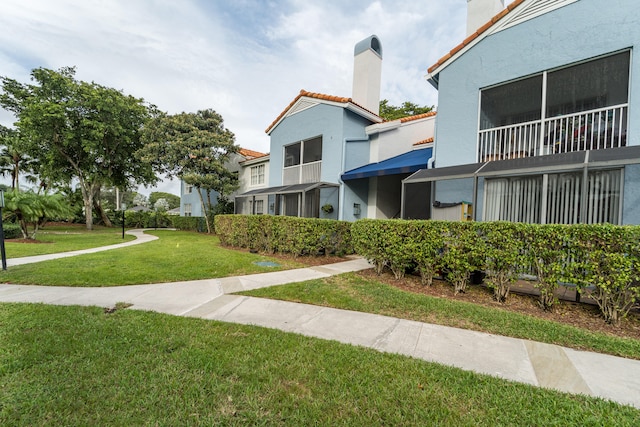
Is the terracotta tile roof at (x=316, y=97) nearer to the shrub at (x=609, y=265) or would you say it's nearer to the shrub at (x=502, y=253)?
the shrub at (x=502, y=253)

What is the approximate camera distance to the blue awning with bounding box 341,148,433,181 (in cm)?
942

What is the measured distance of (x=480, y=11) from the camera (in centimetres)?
924

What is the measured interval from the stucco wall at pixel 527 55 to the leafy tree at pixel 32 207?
17.3m

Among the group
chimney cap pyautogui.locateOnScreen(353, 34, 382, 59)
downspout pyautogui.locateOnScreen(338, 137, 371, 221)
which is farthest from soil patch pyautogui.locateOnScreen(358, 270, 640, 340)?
chimney cap pyautogui.locateOnScreen(353, 34, 382, 59)

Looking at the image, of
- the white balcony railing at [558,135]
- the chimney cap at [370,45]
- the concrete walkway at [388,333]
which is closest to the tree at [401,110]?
the chimney cap at [370,45]

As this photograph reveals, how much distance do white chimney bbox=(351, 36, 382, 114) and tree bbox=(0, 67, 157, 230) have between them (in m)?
15.7

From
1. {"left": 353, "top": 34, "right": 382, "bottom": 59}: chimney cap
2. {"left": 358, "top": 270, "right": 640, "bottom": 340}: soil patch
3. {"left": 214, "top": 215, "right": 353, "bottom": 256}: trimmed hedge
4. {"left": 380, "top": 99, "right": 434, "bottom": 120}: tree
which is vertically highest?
{"left": 380, "top": 99, "right": 434, "bottom": 120}: tree

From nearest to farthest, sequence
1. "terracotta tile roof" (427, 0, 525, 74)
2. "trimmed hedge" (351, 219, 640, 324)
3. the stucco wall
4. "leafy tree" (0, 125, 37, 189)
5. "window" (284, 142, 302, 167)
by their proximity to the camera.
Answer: "trimmed hedge" (351, 219, 640, 324)
the stucco wall
"terracotta tile roof" (427, 0, 525, 74)
"window" (284, 142, 302, 167)
"leafy tree" (0, 125, 37, 189)

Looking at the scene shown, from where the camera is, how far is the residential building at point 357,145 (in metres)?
12.0

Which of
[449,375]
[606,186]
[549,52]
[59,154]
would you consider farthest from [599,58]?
[59,154]

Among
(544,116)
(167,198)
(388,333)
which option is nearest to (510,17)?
Result: (544,116)

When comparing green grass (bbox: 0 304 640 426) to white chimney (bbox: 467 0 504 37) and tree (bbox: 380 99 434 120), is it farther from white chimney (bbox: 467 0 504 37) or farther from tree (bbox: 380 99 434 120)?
tree (bbox: 380 99 434 120)

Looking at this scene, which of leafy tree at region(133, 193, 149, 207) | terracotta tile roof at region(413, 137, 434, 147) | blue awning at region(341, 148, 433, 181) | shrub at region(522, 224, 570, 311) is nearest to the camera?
shrub at region(522, 224, 570, 311)

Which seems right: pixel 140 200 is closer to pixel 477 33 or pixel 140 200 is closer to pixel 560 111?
pixel 477 33
